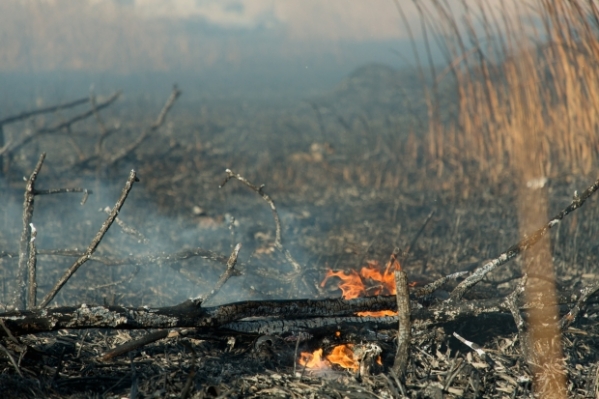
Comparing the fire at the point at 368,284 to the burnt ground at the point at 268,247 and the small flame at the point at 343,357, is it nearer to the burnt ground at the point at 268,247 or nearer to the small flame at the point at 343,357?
the burnt ground at the point at 268,247

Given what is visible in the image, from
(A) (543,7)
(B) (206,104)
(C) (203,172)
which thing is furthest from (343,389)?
(B) (206,104)

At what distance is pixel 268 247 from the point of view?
4.72 meters

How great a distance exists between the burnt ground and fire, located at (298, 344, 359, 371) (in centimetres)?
5

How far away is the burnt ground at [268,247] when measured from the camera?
94.3 inches

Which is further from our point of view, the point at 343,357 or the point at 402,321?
the point at 343,357

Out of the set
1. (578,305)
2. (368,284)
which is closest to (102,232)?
(368,284)

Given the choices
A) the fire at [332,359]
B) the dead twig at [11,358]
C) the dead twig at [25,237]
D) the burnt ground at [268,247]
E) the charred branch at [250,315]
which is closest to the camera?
the dead twig at [11,358]

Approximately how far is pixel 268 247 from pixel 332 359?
2.22 meters

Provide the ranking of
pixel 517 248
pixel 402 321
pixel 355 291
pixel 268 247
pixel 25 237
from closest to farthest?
pixel 402 321
pixel 517 248
pixel 25 237
pixel 355 291
pixel 268 247

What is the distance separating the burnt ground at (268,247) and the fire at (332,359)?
Answer: 5 cm

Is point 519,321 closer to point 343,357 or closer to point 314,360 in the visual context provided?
point 343,357

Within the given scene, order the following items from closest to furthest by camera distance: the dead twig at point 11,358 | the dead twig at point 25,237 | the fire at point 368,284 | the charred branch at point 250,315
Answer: the dead twig at point 11,358 → the charred branch at point 250,315 → the dead twig at point 25,237 → the fire at point 368,284

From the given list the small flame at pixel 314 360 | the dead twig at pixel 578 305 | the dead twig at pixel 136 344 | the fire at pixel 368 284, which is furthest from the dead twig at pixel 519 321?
the dead twig at pixel 136 344

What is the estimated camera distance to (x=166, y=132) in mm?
10766
